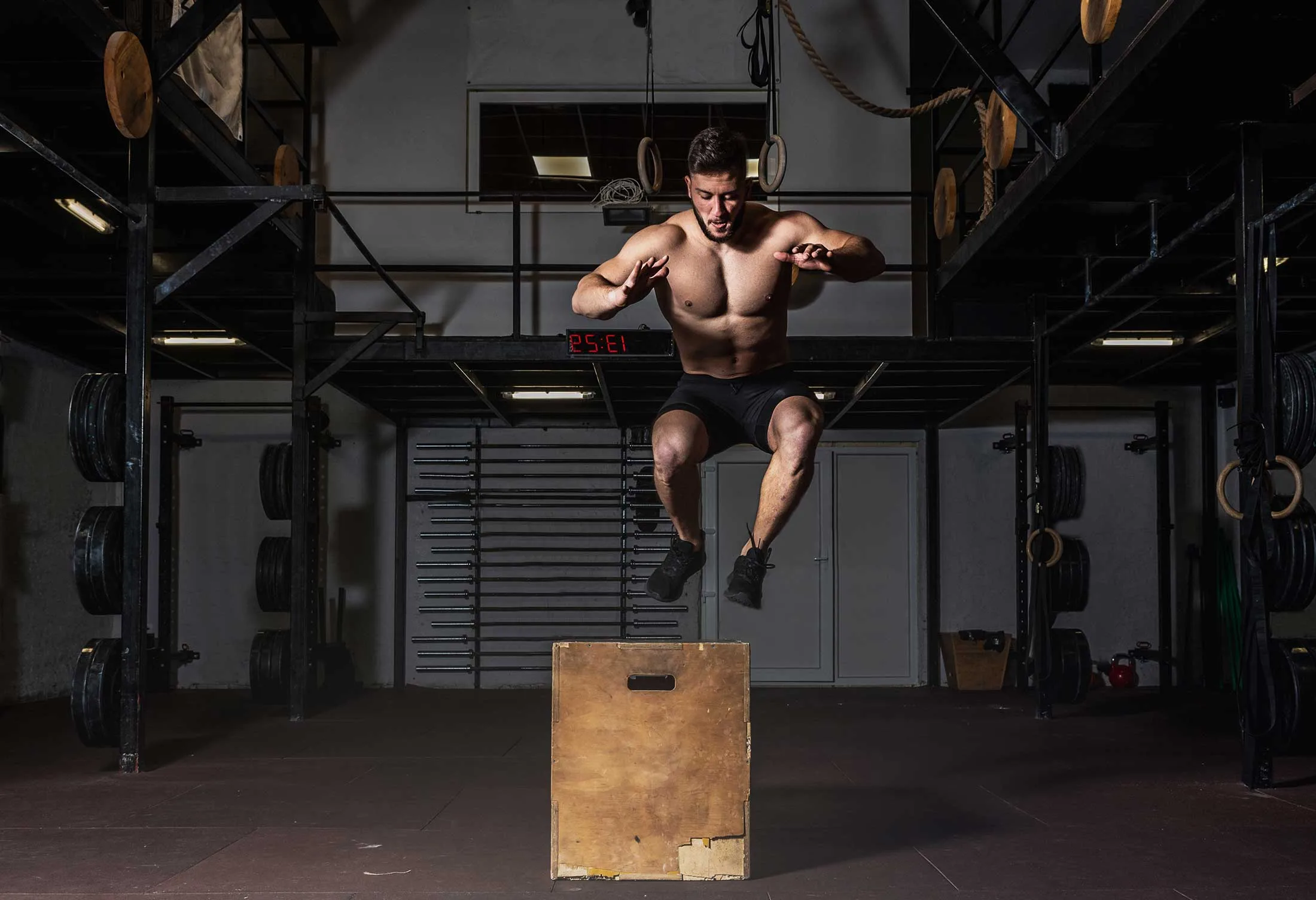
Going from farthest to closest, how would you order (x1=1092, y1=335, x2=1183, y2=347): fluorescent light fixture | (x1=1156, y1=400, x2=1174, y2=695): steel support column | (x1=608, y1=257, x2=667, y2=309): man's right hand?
(x1=1156, y1=400, x2=1174, y2=695): steel support column → (x1=1092, y1=335, x2=1183, y2=347): fluorescent light fixture → (x1=608, y1=257, x2=667, y2=309): man's right hand

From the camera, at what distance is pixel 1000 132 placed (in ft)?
19.0

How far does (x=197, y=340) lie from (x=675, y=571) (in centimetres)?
575

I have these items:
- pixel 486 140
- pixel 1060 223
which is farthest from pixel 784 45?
pixel 1060 223

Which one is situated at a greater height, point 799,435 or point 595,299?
point 595,299

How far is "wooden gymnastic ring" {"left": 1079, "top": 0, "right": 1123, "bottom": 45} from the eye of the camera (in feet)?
13.7

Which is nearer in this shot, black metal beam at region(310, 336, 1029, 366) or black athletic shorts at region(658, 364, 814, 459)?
black athletic shorts at region(658, 364, 814, 459)

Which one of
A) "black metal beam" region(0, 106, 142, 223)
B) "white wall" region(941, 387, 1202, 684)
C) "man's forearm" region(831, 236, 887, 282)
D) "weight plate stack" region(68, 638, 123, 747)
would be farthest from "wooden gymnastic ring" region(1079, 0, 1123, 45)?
"white wall" region(941, 387, 1202, 684)

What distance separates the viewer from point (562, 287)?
855 centimetres

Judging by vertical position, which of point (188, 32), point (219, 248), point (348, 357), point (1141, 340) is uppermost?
point (188, 32)

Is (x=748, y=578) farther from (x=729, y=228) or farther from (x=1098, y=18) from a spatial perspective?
(x=1098, y=18)

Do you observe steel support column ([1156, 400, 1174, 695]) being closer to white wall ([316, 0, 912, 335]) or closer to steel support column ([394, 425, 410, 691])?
white wall ([316, 0, 912, 335])

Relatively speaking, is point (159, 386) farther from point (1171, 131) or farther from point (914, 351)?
point (1171, 131)

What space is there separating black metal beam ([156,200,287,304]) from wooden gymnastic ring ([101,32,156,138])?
690mm

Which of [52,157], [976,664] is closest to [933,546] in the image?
[976,664]
